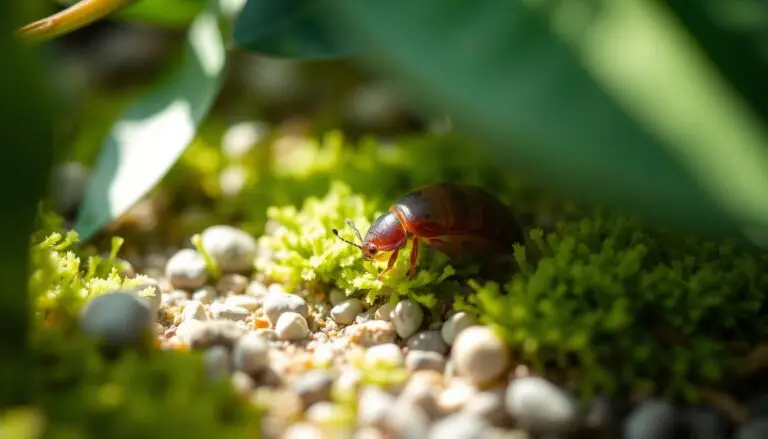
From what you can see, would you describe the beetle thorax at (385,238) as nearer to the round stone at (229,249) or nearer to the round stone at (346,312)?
the round stone at (346,312)

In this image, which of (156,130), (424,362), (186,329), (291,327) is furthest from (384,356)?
(156,130)

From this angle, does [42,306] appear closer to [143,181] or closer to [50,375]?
[50,375]

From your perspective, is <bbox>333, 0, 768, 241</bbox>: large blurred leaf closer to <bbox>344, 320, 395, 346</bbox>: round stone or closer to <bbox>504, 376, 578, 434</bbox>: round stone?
<bbox>504, 376, 578, 434</bbox>: round stone

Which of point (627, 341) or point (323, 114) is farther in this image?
point (323, 114)

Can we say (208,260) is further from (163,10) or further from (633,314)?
(633,314)

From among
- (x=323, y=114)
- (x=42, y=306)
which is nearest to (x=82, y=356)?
(x=42, y=306)
